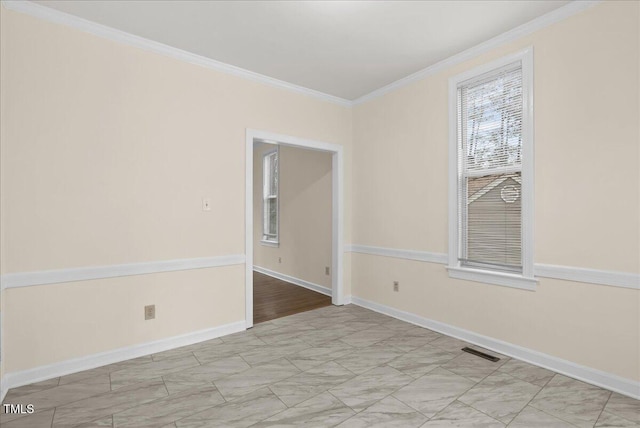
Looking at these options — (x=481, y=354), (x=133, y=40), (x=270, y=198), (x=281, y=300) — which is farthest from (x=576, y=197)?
(x=270, y=198)

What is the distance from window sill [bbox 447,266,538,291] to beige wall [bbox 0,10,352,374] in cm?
232

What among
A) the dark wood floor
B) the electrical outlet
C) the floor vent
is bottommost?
the floor vent

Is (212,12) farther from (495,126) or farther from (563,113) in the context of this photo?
(563,113)

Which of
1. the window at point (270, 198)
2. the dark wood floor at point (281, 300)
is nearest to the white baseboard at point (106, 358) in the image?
the dark wood floor at point (281, 300)

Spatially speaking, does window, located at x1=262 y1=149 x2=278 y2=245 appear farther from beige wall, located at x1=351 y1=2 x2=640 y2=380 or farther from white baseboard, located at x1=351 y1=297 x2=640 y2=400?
beige wall, located at x1=351 y1=2 x2=640 y2=380

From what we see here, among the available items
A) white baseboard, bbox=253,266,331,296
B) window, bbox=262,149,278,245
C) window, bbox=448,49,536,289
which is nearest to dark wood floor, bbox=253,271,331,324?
white baseboard, bbox=253,266,331,296

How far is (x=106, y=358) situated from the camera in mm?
2736

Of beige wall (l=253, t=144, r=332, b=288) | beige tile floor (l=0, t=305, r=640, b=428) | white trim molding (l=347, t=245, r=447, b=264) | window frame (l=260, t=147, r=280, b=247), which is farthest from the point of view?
window frame (l=260, t=147, r=280, b=247)

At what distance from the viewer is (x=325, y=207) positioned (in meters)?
5.12

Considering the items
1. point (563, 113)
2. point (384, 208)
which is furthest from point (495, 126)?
point (384, 208)

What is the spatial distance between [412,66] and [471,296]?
2.52 m

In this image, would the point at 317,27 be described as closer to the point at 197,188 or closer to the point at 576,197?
the point at 197,188

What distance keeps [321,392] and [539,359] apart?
1.87m

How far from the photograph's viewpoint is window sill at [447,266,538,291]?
2768 millimetres
